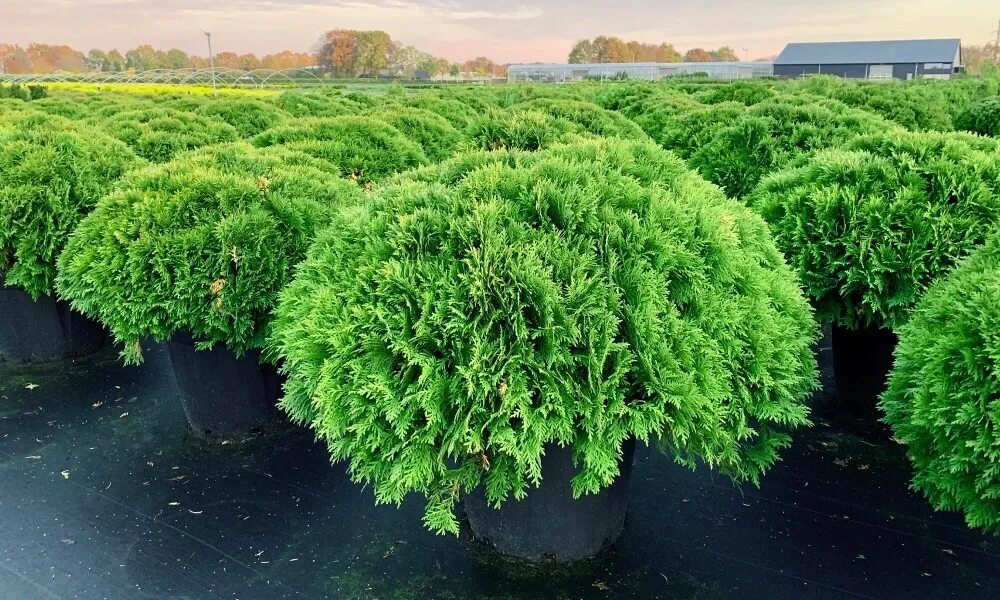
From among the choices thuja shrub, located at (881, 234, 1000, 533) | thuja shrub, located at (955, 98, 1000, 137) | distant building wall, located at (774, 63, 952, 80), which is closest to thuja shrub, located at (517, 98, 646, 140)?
thuja shrub, located at (881, 234, 1000, 533)

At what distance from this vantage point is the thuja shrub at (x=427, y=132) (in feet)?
27.1

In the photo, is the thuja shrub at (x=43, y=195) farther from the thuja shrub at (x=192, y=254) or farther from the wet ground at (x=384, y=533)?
the wet ground at (x=384, y=533)

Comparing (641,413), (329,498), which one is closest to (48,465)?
(329,498)

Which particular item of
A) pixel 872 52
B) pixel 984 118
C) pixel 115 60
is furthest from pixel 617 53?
pixel 984 118

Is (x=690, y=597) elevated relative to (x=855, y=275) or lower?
lower

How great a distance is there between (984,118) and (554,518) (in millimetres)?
12834

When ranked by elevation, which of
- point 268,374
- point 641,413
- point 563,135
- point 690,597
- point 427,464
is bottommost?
point 690,597

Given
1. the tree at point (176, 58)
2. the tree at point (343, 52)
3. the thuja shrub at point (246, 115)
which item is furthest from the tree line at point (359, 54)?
the thuja shrub at point (246, 115)

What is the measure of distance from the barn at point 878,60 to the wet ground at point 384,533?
75735 millimetres

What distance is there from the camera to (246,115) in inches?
451

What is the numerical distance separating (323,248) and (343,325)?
26.1 inches

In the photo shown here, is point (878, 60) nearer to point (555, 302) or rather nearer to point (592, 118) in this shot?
point (592, 118)

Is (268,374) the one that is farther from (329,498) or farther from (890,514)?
(890,514)

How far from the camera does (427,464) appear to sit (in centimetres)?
278
